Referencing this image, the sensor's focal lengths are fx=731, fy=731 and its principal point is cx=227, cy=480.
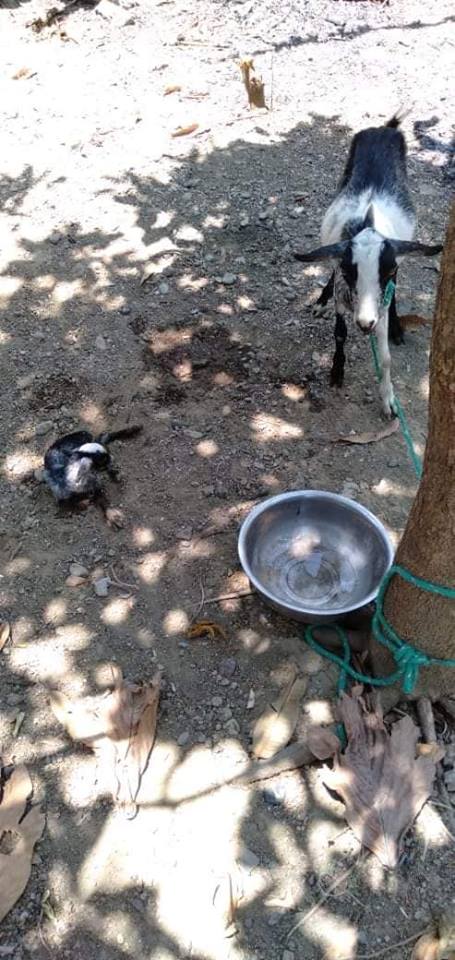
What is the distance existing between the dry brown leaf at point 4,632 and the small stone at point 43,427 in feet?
4.45

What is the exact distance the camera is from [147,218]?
615 cm

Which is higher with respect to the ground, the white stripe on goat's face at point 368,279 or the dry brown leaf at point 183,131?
the dry brown leaf at point 183,131

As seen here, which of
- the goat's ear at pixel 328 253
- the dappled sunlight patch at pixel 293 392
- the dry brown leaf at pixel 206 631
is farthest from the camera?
the dappled sunlight patch at pixel 293 392

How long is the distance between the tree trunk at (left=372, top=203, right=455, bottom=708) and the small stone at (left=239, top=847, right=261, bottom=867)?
81cm

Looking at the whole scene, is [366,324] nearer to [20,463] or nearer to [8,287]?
[20,463]

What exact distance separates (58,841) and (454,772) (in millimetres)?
1562

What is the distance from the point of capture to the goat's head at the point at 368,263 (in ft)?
12.8

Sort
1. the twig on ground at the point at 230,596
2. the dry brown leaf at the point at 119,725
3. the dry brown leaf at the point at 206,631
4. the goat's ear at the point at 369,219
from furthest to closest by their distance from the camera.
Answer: the goat's ear at the point at 369,219, the twig on ground at the point at 230,596, the dry brown leaf at the point at 206,631, the dry brown leaf at the point at 119,725

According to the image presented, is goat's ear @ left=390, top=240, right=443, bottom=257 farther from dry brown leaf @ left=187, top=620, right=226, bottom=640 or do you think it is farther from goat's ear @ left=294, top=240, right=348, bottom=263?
dry brown leaf @ left=187, top=620, right=226, bottom=640

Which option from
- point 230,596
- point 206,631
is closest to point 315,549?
point 230,596

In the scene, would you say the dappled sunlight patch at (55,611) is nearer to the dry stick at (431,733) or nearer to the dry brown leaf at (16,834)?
the dry brown leaf at (16,834)

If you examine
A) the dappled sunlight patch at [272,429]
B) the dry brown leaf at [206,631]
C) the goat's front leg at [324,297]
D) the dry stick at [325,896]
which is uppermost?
the goat's front leg at [324,297]

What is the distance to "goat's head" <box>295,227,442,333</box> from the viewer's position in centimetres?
391

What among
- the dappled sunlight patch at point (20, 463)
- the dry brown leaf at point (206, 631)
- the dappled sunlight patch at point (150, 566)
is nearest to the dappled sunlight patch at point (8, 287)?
the dappled sunlight patch at point (20, 463)
